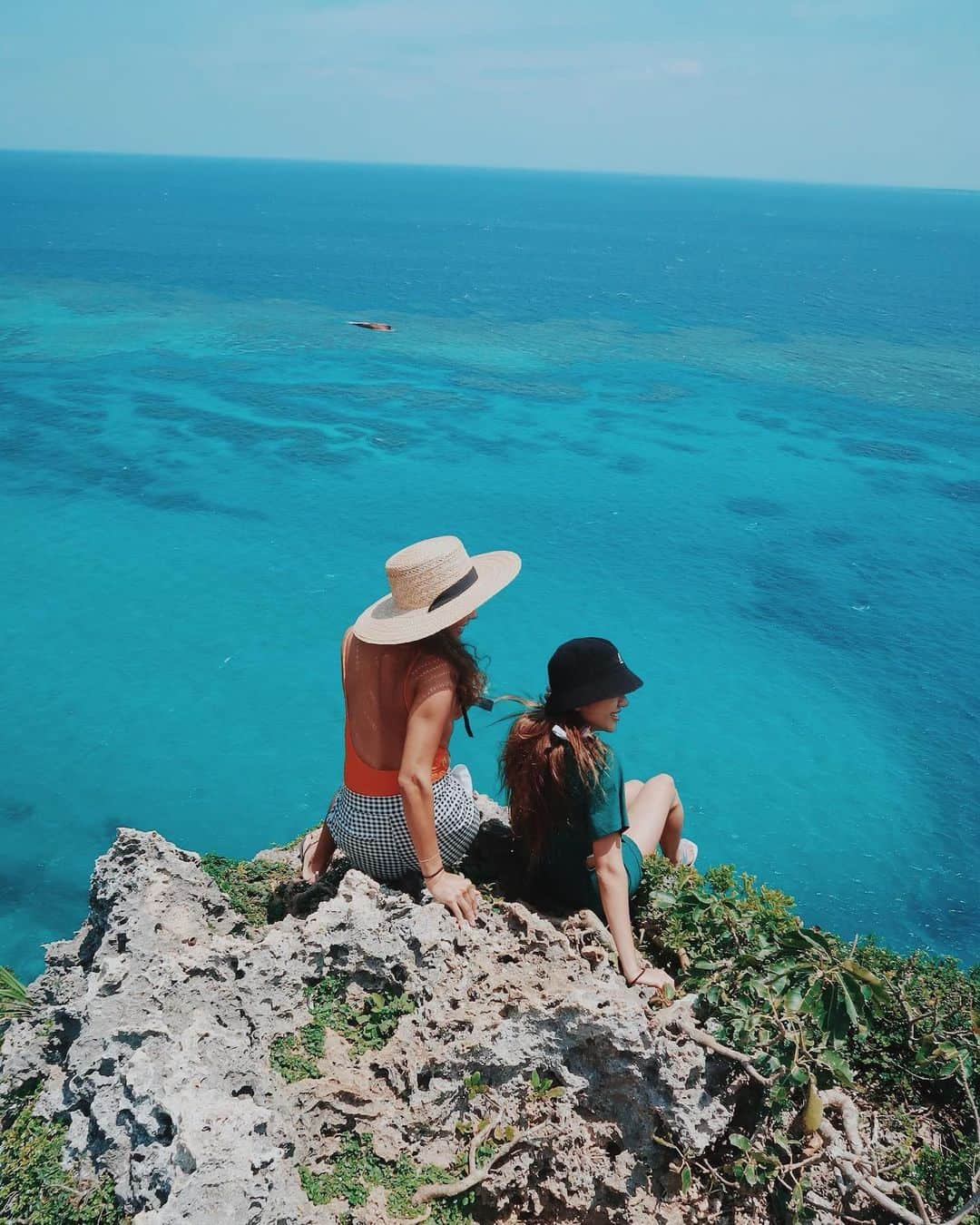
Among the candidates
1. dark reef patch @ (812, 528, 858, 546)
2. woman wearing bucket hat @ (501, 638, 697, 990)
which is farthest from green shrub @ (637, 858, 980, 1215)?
dark reef patch @ (812, 528, 858, 546)

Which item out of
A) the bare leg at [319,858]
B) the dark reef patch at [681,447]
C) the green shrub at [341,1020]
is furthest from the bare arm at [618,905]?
the dark reef patch at [681,447]

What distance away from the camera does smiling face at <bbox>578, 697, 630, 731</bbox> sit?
4992mm

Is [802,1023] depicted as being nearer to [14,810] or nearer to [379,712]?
[379,712]

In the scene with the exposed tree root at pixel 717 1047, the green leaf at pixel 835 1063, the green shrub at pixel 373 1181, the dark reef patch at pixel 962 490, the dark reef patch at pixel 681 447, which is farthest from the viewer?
the dark reef patch at pixel 681 447

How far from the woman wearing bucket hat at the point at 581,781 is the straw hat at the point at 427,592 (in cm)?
67

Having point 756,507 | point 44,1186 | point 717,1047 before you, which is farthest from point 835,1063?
point 756,507

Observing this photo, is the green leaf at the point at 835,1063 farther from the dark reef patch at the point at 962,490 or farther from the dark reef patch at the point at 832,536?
the dark reef patch at the point at 962,490

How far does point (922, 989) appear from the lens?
20.9 feet

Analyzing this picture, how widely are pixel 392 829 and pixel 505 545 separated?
2260 centimetres

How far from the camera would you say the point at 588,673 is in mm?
4961

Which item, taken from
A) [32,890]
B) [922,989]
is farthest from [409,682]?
[32,890]

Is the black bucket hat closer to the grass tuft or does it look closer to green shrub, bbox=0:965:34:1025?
the grass tuft

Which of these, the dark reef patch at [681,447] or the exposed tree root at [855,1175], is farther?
the dark reef patch at [681,447]

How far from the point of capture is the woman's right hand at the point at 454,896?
5.26m
